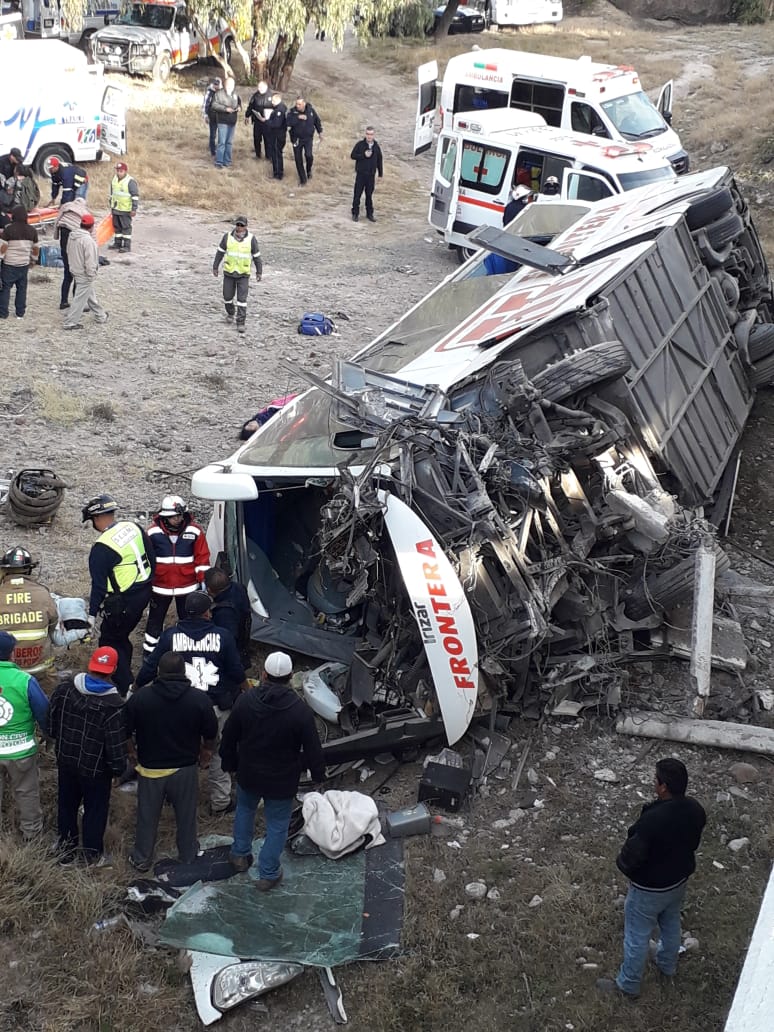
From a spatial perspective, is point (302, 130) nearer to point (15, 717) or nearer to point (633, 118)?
point (633, 118)

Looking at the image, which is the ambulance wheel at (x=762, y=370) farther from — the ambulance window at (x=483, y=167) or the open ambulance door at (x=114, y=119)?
the open ambulance door at (x=114, y=119)

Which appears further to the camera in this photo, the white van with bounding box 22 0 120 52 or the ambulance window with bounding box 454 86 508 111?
the white van with bounding box 22 0 120 52

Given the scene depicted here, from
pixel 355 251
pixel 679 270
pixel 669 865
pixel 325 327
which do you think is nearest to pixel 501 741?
pixel 669 865

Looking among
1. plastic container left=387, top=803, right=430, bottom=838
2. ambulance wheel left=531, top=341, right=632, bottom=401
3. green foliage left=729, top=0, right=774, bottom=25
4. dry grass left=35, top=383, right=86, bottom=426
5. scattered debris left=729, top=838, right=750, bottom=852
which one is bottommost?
dry grass left=35, top=383, right=86, bottom=426

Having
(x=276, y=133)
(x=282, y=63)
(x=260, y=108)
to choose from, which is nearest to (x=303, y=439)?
(x=276, y=133)

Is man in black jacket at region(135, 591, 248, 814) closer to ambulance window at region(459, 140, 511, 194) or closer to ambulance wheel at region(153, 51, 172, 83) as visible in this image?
ambulance window at region(459, 140, 511, 194)

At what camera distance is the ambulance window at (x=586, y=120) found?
18.1 meters

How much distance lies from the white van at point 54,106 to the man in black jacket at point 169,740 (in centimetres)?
1464

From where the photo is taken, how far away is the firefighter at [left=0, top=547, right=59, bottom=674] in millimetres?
6742

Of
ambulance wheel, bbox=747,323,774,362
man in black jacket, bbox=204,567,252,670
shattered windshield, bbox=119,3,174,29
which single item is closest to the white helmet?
man in black jacket, bbox=204,567,252,670

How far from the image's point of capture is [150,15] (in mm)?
26094

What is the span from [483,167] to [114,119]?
22.3 feet

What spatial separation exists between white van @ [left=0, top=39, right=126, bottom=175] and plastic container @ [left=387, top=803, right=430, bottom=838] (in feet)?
49.4

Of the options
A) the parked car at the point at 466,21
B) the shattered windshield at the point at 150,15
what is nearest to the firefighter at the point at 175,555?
the shattered windshield at the point at 150,15
